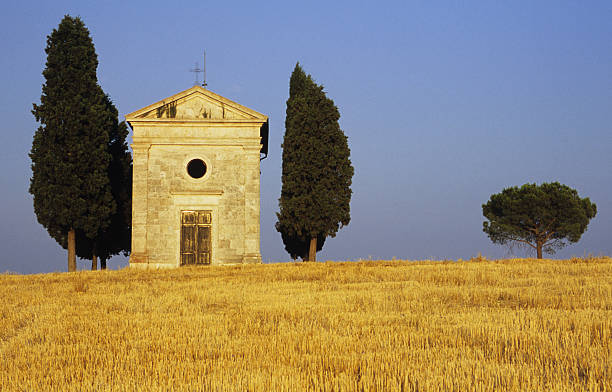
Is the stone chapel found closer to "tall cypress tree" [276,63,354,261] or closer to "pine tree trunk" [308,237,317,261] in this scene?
"tall cypress tree" [276,63,354,261]

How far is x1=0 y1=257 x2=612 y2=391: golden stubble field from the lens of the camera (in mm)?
6668

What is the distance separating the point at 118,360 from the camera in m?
7.80

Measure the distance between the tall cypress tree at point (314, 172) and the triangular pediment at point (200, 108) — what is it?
414cm

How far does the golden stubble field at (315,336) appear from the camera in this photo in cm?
667

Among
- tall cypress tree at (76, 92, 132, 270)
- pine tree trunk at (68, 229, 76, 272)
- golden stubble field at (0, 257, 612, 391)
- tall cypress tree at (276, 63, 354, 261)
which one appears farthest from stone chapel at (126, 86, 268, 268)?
golden stubble field at (0, 257, 612, 391)

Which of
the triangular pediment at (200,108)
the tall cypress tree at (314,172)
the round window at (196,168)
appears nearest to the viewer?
the triangular pediment at (200,108)

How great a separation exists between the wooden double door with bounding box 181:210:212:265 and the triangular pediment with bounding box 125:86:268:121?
4.83m

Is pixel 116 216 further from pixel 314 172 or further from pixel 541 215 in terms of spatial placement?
pixel 541 215

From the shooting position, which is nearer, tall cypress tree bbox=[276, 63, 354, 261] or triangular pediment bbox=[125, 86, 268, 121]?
triangular pediment bbox=[125, 86, 268, 121]

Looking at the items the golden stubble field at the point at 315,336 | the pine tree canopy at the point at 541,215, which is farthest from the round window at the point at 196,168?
the pine tree canopy at the point at 541,215

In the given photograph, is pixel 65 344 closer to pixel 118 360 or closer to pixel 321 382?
pixel 118 360

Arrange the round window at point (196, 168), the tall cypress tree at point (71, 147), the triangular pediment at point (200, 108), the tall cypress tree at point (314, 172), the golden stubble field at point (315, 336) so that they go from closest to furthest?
the golden stubble field at point (315, 336)
the tall cypress tree at point (71, 147)
the triangular pediment at point (200, 108)
the round window at point (196, 168)
the tall cypress tree at point (314, 172)

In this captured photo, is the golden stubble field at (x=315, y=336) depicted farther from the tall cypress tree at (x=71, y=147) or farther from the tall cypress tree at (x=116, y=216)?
the tall cypress tree at (x=116, y=216)

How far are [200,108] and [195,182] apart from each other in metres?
3.73
